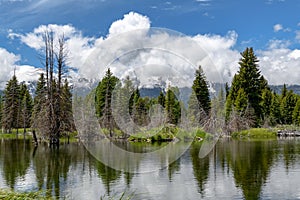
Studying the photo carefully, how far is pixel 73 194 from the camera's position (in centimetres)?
1346

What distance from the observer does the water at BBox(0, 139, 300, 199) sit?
13.5 m

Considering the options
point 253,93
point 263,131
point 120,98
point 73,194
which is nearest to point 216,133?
point 263,131

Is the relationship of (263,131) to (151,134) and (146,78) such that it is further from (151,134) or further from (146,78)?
(146,78)

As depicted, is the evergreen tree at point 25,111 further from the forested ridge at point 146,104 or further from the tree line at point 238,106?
the tree line at point 238,106

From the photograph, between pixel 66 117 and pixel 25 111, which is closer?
pixel 66 117

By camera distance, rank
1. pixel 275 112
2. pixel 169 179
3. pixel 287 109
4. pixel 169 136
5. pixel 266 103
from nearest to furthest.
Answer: pixel 169 179 → pixel 169 136 → pixel 266 103 → pixel 275 112 → pixel 287 109

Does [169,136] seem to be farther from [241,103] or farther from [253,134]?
[241,103]

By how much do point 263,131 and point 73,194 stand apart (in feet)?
120

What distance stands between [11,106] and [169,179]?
134 ft

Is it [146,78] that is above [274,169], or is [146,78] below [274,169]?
above

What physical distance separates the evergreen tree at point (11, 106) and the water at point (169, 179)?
30.6 metres

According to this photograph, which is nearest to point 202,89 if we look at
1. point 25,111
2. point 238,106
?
point 238,106

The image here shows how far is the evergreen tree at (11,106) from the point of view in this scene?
→ 170ft

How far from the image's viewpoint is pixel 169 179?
16.1m
